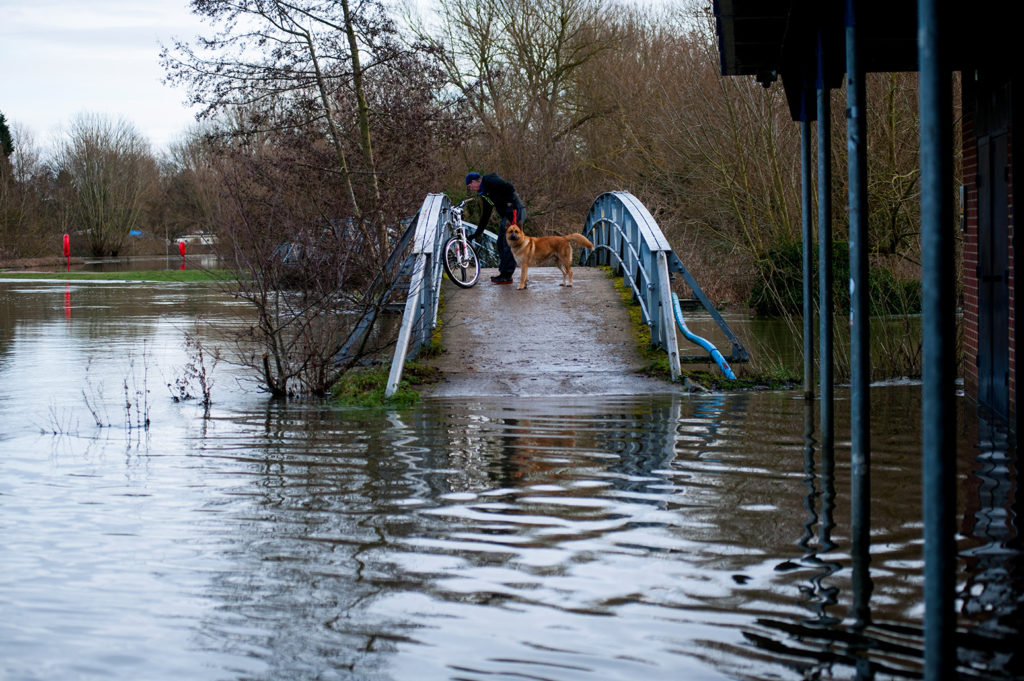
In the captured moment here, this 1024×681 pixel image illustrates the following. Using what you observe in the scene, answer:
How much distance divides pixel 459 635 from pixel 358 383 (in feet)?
25.0

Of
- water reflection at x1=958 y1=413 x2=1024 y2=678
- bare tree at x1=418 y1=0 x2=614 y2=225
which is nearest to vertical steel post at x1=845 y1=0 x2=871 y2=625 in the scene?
water reflection at x1=958 y1=413 x2=1024 y2=678

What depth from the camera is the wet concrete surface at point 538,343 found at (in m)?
11.8

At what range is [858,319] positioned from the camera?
5.22 meters

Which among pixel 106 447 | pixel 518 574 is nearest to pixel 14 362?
pixel 106 447

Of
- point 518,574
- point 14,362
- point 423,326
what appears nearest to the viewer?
point 518,574

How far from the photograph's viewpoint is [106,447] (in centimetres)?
852

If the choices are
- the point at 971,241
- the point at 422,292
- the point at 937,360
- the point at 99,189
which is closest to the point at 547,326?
the point at 422,292

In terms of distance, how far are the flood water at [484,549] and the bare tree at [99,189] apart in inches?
2589

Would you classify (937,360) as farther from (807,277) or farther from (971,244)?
(807,277)

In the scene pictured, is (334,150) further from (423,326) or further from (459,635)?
(459,635)

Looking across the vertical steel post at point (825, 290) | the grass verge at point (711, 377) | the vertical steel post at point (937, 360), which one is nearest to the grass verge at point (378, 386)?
the grass verge at point (711, 377)

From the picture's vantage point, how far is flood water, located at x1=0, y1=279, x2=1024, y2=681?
4.03 meters

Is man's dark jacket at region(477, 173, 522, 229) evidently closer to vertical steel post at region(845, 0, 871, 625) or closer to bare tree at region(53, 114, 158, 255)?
vertical steel post at region(845, 0, 871, 625)

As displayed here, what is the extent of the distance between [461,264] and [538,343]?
11.0 feet
